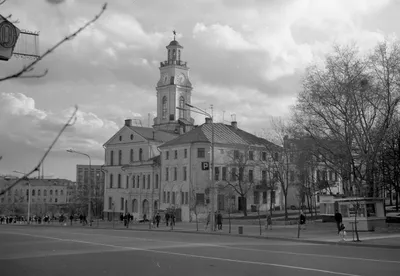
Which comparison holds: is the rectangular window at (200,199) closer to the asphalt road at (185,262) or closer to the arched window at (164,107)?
the arched window at (164,107)

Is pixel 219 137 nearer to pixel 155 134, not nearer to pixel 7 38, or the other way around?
pixel 155 134

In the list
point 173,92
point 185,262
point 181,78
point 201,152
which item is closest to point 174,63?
point 181,78

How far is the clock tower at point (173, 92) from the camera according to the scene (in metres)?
96.4

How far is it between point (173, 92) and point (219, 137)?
22.5 m

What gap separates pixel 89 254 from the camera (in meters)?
23.2

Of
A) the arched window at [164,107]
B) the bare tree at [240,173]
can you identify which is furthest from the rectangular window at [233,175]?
the arched window at [164,107]

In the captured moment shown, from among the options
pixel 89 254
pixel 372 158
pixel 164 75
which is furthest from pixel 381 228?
pixel 164 75

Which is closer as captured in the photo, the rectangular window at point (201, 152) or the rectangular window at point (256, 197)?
the rectangular window at point (201, 152)

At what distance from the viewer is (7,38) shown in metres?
3.79

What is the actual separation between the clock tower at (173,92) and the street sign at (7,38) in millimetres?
90455

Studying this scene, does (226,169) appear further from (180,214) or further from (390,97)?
(390,97)

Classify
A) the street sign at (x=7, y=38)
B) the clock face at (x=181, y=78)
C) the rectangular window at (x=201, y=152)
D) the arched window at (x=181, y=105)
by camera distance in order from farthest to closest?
the clock face at (x=181, y=78) < the arched window at (x=181, y=105) < the rectangular window at (x=201, y=152) < the street sign at (x=7, y=38)

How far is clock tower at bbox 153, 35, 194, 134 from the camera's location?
96.4 metres

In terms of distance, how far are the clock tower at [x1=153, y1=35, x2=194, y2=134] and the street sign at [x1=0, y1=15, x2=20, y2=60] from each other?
9046 cm
